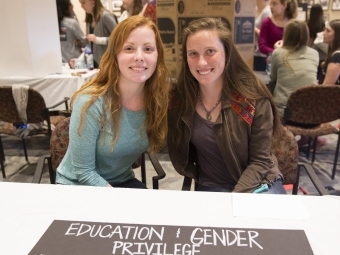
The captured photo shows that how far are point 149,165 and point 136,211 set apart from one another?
2.00 m

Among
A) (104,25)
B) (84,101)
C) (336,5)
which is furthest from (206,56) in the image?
(336,5)

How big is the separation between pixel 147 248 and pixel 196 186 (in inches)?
31.2

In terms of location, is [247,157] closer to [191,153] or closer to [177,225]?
[191,153]

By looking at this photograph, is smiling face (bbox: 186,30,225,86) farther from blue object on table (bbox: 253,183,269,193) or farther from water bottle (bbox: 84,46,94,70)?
water bottle (bbox: 84,46,94,70)

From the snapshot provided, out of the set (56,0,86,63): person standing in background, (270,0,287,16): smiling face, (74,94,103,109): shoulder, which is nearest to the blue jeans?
(74,94,103,109): shoulder

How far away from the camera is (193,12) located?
269 centimetres

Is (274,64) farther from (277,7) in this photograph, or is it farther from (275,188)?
(275,188)

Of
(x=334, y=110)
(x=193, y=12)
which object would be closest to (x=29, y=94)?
(x=193, y=12)

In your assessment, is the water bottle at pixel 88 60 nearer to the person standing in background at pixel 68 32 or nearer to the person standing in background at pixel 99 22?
the person standing in background at pixel 99 22

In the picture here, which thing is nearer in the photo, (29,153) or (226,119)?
(226,119)

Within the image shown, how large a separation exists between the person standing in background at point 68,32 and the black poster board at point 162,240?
3.37 m

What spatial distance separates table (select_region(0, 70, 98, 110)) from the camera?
304 cm

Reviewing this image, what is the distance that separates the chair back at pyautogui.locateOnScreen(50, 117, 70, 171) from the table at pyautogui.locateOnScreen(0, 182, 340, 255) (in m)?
0.47

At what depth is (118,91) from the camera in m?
1.40
